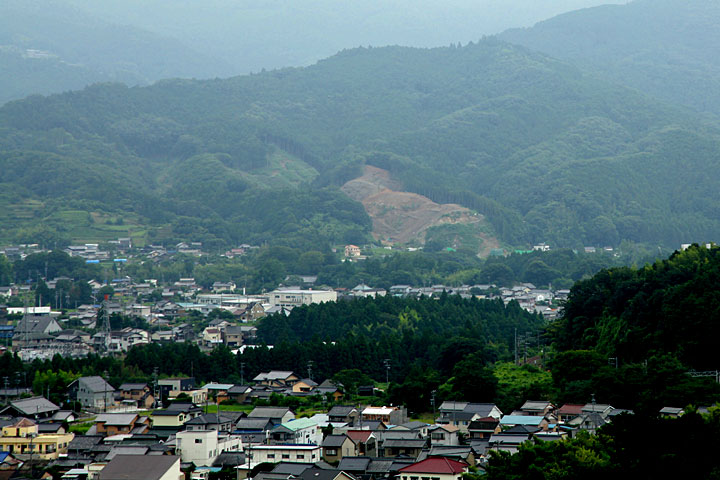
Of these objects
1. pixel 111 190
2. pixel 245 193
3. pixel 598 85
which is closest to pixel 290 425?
pixel 111 190

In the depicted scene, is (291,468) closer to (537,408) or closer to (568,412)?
(568,412)

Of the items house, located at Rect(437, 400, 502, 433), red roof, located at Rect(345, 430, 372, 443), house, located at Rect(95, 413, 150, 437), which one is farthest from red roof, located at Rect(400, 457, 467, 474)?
house, located at Rect(95, 413, 150, 437)

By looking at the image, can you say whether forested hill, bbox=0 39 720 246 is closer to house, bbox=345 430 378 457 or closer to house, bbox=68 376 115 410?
house, bbox=68 376 115 410

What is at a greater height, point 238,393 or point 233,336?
point 238,393

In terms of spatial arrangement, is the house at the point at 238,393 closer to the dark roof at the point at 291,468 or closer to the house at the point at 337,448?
the house at the point at 337,448

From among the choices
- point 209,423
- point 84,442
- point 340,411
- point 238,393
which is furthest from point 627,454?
point 238,393

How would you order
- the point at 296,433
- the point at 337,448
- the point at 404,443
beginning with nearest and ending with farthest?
1. the point at 337,448
2. the point at 404,443
3. the point at 296,433

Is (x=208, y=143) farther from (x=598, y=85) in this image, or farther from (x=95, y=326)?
(x=95, y=326)
